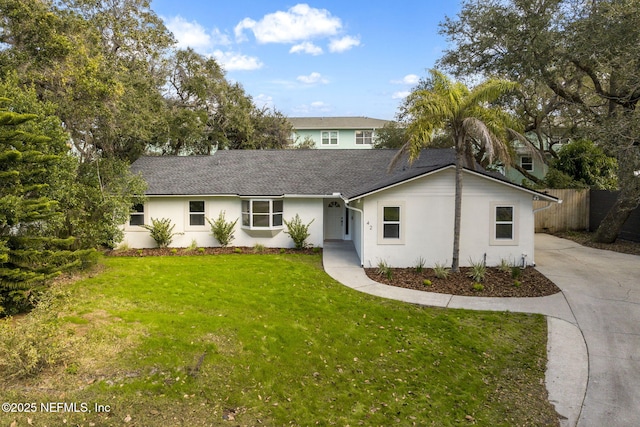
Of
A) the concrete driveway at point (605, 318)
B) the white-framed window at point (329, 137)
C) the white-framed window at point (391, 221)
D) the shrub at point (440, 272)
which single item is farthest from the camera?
the white-framed window at point (329, 137)

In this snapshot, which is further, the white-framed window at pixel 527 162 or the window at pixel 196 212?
the white-framed window at pixel 527 162

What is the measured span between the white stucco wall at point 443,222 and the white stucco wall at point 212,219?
4.19 metres

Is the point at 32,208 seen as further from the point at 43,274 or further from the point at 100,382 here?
the point at 100,382

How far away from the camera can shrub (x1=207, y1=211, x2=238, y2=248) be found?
50.9 feet

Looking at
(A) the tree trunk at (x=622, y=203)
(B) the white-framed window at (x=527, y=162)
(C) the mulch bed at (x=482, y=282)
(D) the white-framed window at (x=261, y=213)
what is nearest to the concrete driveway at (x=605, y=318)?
(C) the mulch bed at (x=482, y=282)

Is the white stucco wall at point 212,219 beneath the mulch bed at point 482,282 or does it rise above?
above

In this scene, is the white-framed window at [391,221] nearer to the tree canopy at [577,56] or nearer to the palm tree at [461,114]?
the palm tree at [461,114]

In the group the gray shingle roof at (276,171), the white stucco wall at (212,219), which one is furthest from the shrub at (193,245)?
the gray shingle roof at (276,171)

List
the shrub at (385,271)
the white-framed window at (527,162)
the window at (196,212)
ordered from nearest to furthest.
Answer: the shrub at (385,271)
the window at (196,212)
the white-framed window at (527,162)

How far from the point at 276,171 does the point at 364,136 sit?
21468 mm

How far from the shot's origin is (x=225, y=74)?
1014 inches

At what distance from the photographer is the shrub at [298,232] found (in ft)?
50.3

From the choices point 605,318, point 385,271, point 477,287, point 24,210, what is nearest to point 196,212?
point 24,210

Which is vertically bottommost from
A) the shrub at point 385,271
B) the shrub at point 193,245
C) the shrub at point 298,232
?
the shrub at point 385,271
